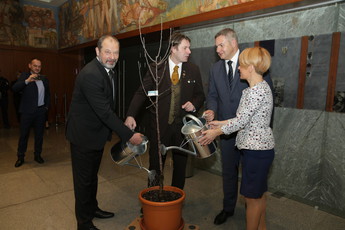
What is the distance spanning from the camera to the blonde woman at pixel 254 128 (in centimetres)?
195

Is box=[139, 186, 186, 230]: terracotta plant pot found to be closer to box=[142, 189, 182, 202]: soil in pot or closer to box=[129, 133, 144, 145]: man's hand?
box=[142, 189, 182, 202]: soil in pot

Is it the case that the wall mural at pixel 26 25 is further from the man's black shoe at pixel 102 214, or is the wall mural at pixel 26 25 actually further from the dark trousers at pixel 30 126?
the man's black shoe at pixel 102 214

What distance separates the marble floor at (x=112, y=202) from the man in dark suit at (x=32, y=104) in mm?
408

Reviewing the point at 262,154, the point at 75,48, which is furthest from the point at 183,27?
the point at 75,48

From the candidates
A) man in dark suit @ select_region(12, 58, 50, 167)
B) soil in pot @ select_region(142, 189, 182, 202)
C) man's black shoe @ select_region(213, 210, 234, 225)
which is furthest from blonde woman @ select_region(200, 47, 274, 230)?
man in dark suit @ select_region(12, 58, 50, 167)

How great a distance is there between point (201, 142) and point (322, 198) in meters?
2.00

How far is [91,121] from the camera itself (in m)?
2.33

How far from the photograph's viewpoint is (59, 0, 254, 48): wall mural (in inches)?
165

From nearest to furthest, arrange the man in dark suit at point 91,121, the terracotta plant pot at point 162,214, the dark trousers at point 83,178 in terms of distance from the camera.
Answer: the terracotta plant pot at point 162,214
the man in dark suit at point 91,121
the dark trousers at point 83,178

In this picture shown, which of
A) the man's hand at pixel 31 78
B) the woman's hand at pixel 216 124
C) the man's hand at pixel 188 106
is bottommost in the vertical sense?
the woman's hand at pixel 216 124

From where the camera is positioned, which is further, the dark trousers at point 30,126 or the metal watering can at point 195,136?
the dark trousers at point 30,126

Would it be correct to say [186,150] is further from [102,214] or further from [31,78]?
[31,78]

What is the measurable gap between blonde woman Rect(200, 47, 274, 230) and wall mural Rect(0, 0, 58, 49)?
359 inches

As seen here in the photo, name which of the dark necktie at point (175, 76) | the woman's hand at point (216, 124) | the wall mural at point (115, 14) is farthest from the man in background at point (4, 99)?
the woman's hand at point (216, 124)
